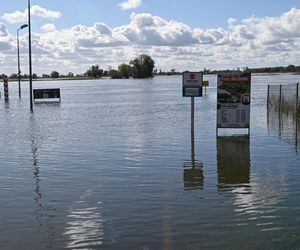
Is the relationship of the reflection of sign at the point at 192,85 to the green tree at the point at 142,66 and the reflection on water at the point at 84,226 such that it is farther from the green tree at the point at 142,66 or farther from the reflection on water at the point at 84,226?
the green tree at the point at 142,66

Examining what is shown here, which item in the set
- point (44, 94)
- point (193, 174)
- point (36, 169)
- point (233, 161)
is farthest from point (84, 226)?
point (44, 94)

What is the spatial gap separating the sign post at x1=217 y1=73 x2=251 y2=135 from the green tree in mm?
170170

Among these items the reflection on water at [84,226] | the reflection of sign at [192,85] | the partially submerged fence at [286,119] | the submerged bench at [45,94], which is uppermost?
the reflection of sign at [192,85]

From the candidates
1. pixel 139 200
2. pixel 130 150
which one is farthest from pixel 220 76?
pixel 139 200

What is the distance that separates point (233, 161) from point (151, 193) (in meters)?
3.85

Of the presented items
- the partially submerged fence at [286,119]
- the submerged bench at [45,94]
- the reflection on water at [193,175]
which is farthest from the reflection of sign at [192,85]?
the submerged bench at [45,94]

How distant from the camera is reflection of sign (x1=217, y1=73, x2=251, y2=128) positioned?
53.5ft

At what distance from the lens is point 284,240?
633 cm

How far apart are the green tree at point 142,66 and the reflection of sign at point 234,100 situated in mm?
170169

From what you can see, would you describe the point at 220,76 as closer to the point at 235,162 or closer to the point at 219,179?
the point at 235,162

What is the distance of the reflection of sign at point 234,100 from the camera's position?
1631 centimetres

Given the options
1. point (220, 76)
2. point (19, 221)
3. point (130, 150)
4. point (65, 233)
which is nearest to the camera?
point (65, 233)

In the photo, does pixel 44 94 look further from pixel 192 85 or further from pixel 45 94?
pixel 192 85

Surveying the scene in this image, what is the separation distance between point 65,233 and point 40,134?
12.7 metres
